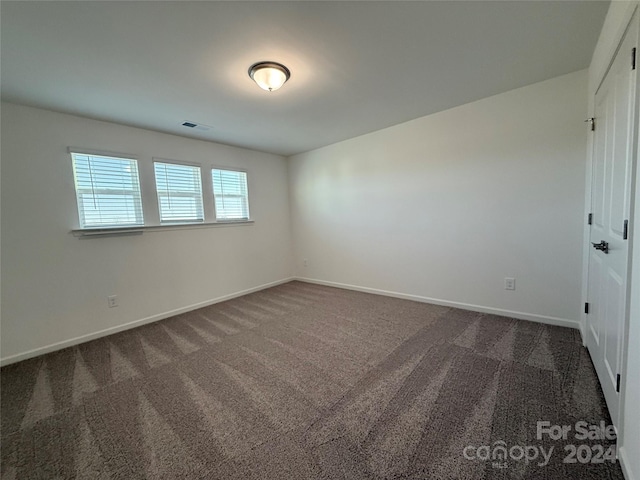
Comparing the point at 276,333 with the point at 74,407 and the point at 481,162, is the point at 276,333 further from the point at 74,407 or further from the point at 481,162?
the point at 481,162

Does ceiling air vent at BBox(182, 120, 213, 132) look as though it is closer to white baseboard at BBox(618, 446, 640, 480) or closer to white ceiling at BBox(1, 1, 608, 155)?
white ceiling at BBox(1, 1, 608, 155)

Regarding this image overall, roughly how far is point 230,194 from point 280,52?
2.78 metres

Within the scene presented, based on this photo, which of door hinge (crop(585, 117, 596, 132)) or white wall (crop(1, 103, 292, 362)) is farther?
white wall (crop(1, 103, 292, 362))

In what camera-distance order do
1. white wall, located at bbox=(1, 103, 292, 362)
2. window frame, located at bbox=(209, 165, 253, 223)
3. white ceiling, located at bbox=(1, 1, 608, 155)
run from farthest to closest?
window frame, located at bbox=(209, 165, 253, 223) < white wall, located at bbox=(1, 103, 292, 362) < white ceiling, located at bbox=(1, 1, 608, 155)

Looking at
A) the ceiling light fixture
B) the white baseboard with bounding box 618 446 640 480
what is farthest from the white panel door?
the ceiling light fixture

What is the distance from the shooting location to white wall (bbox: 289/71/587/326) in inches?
100.0

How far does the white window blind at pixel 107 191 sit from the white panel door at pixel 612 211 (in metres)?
4.44

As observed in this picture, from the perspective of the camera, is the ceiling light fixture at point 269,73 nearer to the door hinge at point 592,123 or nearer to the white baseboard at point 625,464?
the door hinge at point 592,123

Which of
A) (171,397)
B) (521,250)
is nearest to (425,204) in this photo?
(521,250)

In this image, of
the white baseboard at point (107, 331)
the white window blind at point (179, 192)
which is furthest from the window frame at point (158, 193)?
the white baseboard at point (107, 331)

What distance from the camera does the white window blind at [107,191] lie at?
2.89 metres

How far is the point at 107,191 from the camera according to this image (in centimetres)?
306

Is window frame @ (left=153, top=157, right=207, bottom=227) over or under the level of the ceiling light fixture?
under

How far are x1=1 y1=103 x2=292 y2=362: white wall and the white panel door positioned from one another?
14.1 ft
